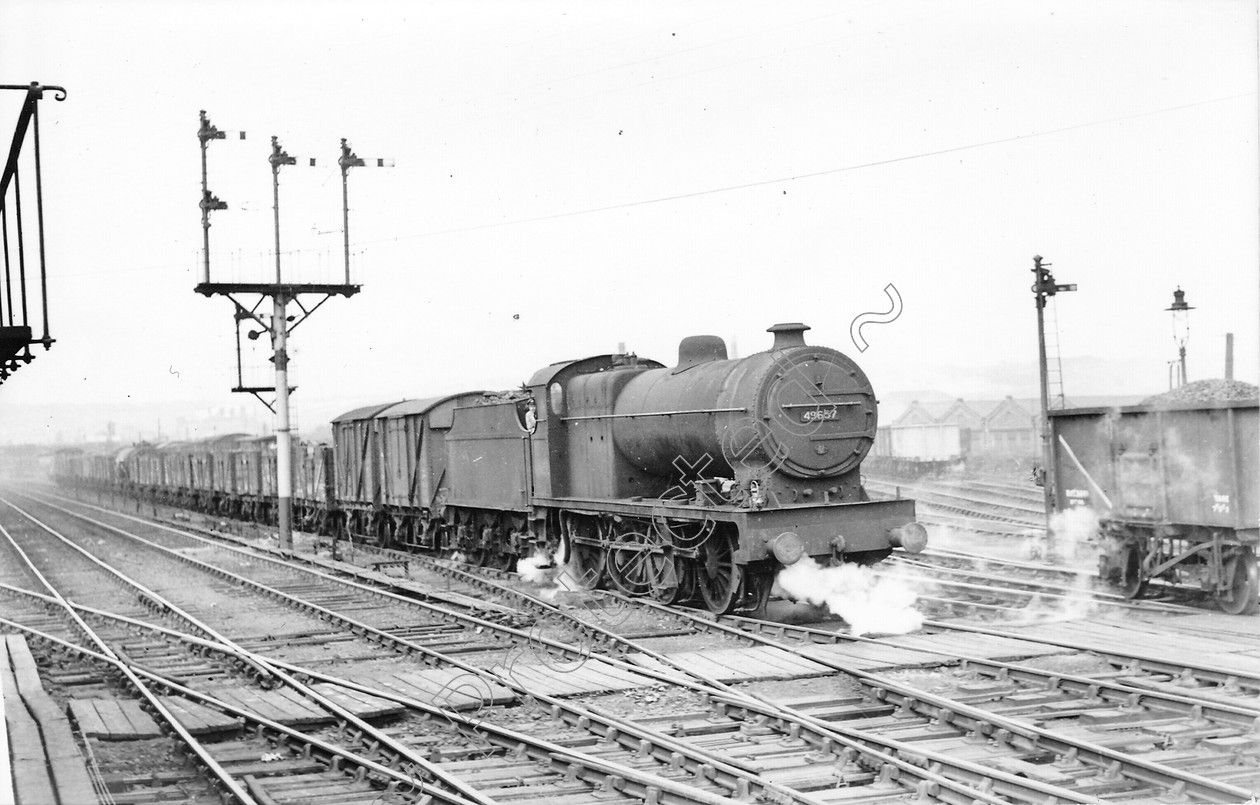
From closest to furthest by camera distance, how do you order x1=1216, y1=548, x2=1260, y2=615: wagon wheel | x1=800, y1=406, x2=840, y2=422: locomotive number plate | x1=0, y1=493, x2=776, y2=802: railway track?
x1=0, y1=493, x2=776, y2=802: railway track, x1=1216, y1=548, x2=1260, y2=615: wagon wheel, x1=800, y1=406, x2=840, y2=422: locomotive number plate

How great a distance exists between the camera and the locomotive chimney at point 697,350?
48.3 ft

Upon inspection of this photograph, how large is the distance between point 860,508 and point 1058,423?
3764 millimetres

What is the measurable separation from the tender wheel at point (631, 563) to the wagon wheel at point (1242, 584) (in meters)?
6.43

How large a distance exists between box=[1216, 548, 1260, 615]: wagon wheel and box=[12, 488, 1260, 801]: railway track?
10.4ft

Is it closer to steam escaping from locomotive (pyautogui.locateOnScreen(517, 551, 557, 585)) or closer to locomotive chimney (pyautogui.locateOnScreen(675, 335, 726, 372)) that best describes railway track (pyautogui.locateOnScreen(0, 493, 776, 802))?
locomotive chimney (pyautogui.locateOnScreen(675, 335, 726, 372))

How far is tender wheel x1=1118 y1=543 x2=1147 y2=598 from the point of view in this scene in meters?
14.1

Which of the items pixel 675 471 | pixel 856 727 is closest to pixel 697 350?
pixel 675 471

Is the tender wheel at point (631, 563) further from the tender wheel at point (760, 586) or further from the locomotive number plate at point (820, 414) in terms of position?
the locomotive number plate at point (820, 414)

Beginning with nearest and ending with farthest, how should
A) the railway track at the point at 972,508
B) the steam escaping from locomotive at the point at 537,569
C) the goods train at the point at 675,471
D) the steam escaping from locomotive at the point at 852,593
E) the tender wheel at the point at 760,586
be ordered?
the steam escaping from locomotive at the point at 852,593, the goods train at the point at 675,471, the tender wheel at the point at 760,586, the steam escaping from locomotive at the point at 537,569, the railway track at the point at 972,508

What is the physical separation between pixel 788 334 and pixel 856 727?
5.54 metres

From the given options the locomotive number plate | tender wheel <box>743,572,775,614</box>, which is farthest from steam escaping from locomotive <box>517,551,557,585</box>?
the locomotive number plate

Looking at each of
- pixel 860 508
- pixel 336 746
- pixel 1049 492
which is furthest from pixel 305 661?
pixel 1049 492

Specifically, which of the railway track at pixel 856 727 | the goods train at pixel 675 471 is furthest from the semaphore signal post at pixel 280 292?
the railway track at pixel 856 727

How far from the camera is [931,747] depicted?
7.84 meters
